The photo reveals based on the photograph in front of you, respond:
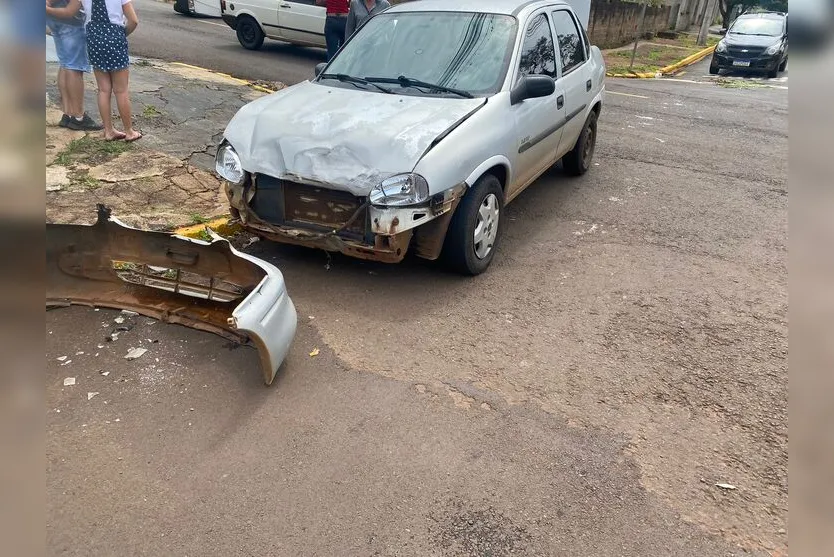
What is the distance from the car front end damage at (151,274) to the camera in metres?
3.78

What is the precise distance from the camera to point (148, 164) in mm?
5871

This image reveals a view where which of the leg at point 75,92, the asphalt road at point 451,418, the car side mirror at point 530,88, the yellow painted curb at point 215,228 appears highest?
the car side mirror at point 530,88

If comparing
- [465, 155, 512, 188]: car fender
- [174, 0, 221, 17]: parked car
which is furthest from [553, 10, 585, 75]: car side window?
[174, 0, 221, 17]: parked car

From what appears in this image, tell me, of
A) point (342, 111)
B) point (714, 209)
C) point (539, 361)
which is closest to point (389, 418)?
point (539, 361)

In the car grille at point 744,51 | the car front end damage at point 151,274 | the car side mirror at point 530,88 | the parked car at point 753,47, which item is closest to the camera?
the car front end damage at point 151,274

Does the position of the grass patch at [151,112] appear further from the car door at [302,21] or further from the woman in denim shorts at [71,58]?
the car door at [302,21]

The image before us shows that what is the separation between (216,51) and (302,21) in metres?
1.92

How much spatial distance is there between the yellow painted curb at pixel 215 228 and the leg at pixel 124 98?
1.99 m

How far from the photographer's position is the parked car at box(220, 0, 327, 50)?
12.8 m

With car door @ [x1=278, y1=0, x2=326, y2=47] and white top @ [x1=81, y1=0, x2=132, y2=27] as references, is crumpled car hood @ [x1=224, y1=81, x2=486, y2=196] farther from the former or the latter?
car door @ [x1=278, y1=0, x2=326, y2=47]

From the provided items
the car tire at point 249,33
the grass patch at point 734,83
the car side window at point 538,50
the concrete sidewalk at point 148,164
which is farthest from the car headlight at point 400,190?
the grass patch at point 734,83

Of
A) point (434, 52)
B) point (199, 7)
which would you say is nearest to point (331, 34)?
point (434, 52)

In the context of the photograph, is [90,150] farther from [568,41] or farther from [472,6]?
[568,41]

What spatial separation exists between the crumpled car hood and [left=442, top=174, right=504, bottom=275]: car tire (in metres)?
0.53
